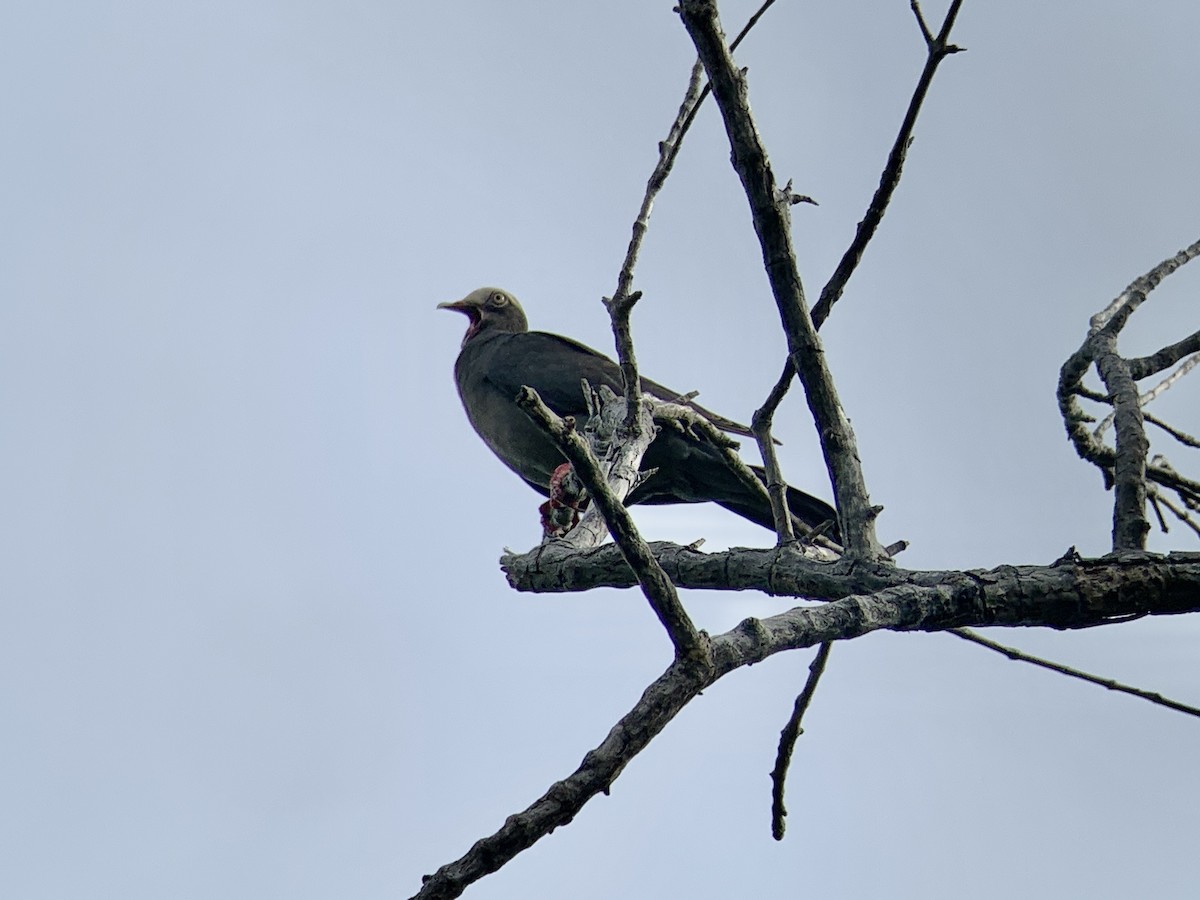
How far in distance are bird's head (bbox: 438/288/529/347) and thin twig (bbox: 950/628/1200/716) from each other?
495 cm

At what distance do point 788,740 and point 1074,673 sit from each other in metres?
0.60

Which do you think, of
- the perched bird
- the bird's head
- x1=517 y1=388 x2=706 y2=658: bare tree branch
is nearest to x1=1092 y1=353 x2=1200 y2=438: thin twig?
the perched bird

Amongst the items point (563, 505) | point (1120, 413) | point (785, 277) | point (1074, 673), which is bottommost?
point (1074, 673)

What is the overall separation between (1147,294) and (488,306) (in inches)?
186

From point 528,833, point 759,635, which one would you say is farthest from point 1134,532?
point 528,833

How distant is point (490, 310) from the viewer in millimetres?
7266

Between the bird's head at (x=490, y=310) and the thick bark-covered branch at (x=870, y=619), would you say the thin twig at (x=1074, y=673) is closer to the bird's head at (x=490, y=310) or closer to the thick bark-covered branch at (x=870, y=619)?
the thick bark-covered branch at (x=870, y=619)

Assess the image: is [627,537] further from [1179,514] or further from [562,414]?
[562,414]

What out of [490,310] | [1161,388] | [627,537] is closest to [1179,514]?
[1161,388]

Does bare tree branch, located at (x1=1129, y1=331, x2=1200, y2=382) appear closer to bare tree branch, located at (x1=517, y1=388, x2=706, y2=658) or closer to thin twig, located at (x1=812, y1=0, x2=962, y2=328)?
thin twig, located at (x1=812, y1=0, x2=962, y2=328)

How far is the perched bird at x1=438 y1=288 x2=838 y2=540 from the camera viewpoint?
178 inches

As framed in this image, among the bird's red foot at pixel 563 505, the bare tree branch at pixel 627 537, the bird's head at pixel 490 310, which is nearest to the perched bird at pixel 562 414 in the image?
the bird's red foot at pixel 563 505

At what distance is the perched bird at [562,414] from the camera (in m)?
4.52

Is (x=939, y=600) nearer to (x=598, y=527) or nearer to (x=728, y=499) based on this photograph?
(x=598, y=527)
